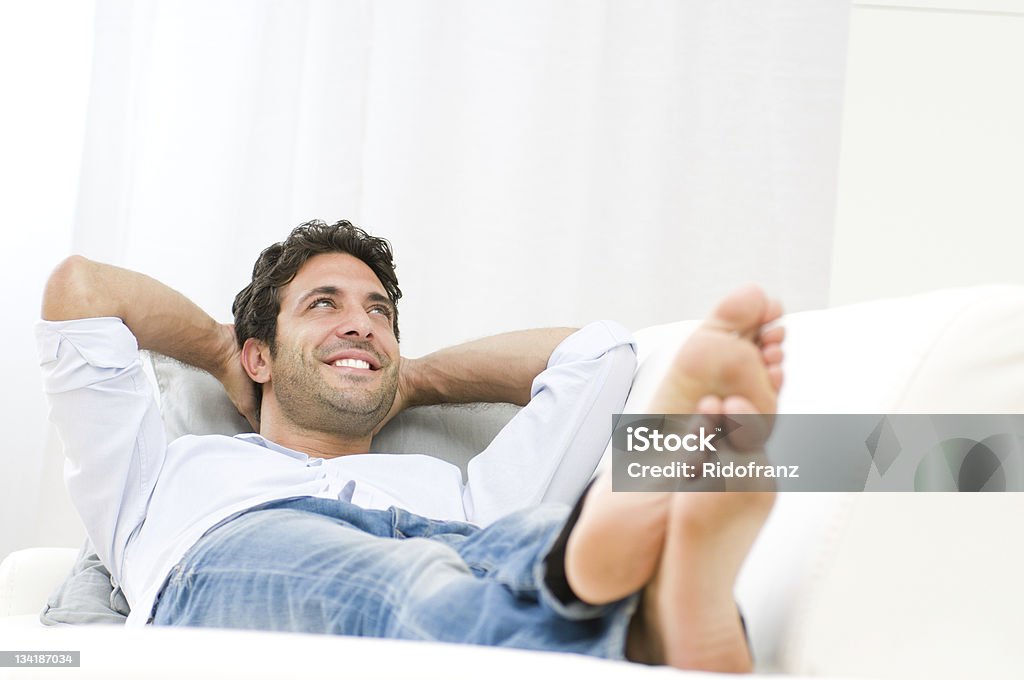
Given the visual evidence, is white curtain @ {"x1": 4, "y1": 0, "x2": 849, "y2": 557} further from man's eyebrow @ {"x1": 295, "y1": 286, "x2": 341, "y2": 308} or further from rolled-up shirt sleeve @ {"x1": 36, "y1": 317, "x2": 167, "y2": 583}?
rolled-up shirt sleeve @ {"x1": 36, "y1": 317, "x2": 167, "y2": 583}

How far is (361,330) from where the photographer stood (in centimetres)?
154

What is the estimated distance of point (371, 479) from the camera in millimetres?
1348

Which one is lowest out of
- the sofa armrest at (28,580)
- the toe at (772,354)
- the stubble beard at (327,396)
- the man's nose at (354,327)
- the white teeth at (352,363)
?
the sofa armrest at (28,580)

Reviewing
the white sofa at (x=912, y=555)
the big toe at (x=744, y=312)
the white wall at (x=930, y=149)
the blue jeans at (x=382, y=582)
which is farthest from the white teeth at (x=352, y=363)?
the white wall at (x=930, y=149)

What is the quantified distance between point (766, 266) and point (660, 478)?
157cm

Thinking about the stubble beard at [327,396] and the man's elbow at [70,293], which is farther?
the stubble beard at [327,396]

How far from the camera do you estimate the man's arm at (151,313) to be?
131 cm

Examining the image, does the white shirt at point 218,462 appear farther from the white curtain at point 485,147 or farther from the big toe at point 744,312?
the white curtain at point 485,147

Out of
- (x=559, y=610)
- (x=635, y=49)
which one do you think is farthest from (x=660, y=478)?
(x=635, y=49)

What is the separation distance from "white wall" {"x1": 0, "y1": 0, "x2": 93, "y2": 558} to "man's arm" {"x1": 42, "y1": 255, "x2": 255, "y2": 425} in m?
0.74

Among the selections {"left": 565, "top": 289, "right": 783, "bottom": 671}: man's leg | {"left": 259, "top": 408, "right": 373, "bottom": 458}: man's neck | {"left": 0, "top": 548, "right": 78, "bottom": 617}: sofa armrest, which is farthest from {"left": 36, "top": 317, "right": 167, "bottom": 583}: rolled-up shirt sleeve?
{"left": 565, "top": 289, "right": 783, "bottom": 671}: man's leg

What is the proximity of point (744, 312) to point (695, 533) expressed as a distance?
0.16 metres

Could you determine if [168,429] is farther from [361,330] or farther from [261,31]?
[261,31]

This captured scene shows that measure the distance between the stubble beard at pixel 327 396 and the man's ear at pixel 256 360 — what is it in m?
0.02
